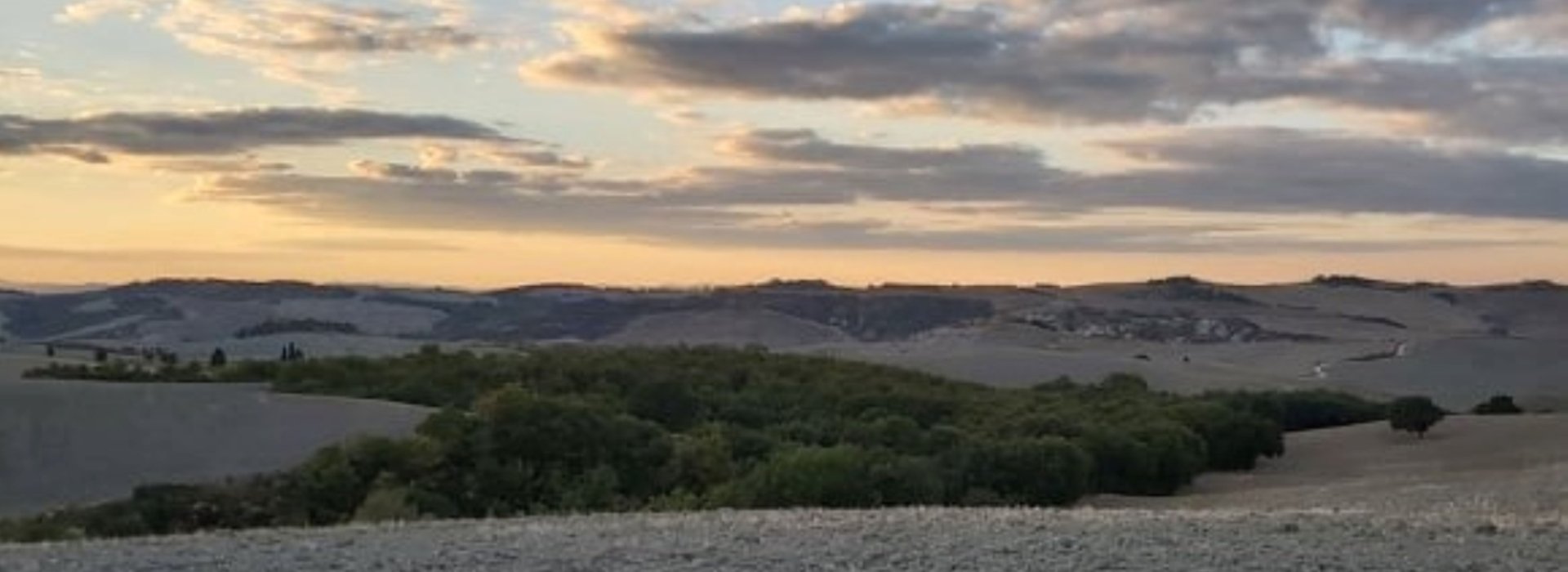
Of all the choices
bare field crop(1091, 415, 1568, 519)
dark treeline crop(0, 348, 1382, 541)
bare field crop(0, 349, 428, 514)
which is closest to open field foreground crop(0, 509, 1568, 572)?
bare field crop(1091, 415, 1568, 519)

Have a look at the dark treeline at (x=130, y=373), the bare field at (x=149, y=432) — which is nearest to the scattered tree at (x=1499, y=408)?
the bare field at (x=149, y=432)

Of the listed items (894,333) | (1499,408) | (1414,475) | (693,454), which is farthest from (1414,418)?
(894,333)

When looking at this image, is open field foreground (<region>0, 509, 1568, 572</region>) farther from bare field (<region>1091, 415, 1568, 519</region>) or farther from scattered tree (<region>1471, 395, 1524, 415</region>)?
scattered tree (<region>1471, 395, 1524, 415</region>)

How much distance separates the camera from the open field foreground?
16906 mm

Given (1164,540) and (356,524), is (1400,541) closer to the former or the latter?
(1164,540)

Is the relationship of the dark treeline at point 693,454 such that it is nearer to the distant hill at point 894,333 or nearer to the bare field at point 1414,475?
the bare field at point 1414,475

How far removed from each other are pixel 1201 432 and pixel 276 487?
93.9 ft

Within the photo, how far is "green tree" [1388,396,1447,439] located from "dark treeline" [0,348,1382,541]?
434 centimetres

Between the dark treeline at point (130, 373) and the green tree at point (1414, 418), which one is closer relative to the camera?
the green tree at point (1414, 418)

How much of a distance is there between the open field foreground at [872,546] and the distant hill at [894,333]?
93381 millimetres

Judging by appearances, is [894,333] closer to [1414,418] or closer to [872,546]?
[1414,418]

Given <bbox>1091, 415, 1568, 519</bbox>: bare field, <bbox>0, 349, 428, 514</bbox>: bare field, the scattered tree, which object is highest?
the scattered tree

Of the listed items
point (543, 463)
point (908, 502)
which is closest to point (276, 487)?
point (543, 463)

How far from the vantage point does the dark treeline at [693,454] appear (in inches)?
1193
